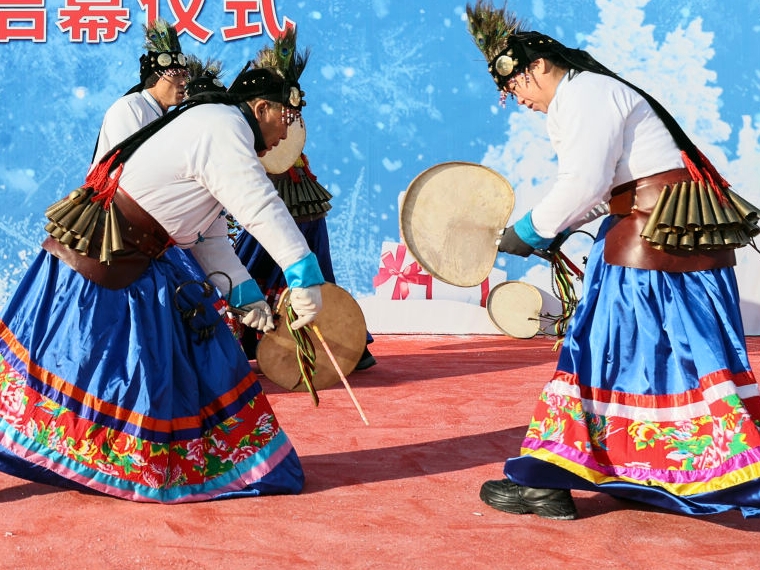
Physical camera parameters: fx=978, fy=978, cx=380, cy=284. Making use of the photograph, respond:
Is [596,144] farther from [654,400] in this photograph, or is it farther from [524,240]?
[654,400]

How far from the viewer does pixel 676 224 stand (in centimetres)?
263

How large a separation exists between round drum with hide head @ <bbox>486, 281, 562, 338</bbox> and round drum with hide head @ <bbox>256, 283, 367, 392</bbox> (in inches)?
94.8

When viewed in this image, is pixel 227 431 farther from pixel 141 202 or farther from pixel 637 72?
pixel 637 72

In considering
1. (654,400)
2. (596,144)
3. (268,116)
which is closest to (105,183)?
(268,116)

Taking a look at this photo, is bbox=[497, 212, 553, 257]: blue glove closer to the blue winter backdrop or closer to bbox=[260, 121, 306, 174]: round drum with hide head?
bbox=[260, 121, 306, 174]: round drum with hide head

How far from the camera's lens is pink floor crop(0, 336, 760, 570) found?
2443 millimetres

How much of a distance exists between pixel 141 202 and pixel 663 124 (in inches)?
58.7

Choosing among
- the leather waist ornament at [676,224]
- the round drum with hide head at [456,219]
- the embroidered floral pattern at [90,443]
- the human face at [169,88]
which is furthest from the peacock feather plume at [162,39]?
the leather waist ornament at [676,224]

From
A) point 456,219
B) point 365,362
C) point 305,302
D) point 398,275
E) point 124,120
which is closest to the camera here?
point 305,302

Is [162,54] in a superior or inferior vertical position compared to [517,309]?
superior

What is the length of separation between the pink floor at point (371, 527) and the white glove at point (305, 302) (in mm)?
578

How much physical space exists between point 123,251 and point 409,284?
4699 millimetres

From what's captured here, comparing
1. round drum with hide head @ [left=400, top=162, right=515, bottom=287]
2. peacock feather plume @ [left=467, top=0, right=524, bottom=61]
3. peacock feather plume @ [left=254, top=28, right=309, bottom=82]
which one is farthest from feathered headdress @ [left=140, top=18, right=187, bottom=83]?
peacock feather plume @ [left=467, top=0, right=524, bottom=61]

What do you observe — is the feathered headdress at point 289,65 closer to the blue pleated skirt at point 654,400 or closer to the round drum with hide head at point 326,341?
the blue pleated skirt at point 654,400
